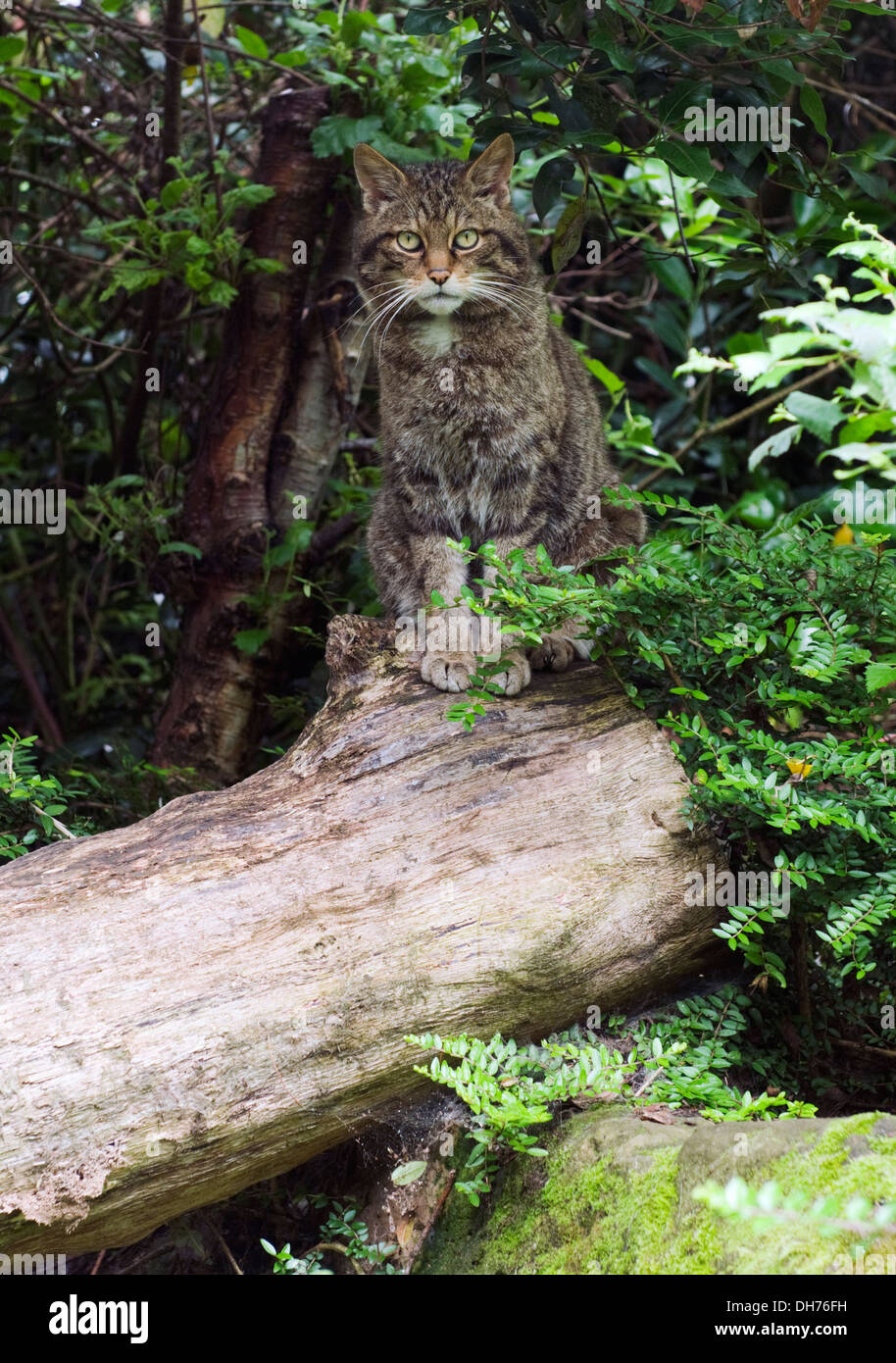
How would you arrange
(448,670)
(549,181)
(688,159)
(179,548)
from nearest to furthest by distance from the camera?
(688,159)
(448,670)
(549,181)
(179,548)

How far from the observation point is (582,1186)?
216cm

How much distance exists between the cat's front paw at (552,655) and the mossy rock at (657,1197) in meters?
1.27

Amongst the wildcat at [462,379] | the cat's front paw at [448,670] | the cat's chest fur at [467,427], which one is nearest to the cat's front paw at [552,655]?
the wildcat at [462,379]

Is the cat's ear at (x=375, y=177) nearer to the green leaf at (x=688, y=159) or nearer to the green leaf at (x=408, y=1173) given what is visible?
the green leaf at (x=688, y=159)

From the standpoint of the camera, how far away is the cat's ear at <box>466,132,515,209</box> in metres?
3.38

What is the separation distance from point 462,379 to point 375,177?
2.38 feet

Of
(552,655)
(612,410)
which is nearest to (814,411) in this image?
(612,410)

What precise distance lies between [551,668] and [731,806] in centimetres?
75

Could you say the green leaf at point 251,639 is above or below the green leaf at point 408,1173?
above

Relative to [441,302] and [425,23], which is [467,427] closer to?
[441,302]

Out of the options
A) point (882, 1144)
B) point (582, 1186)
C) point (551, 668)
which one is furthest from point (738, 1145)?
point (551, 668)

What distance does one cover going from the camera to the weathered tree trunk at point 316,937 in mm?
2141

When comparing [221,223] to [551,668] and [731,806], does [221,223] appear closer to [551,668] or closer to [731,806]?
[551,668]

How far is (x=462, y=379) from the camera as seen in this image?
3434mm
